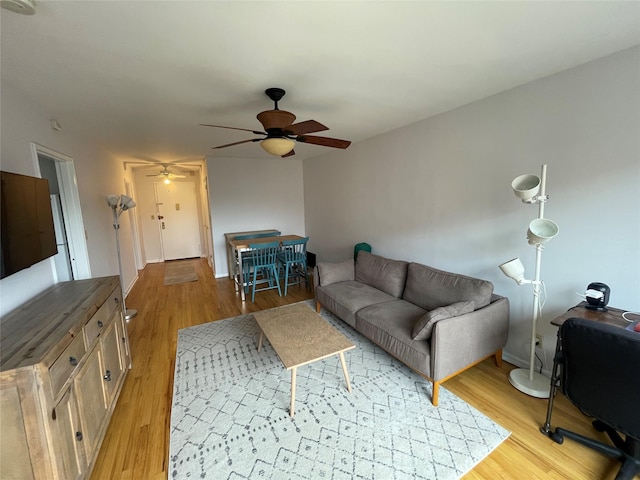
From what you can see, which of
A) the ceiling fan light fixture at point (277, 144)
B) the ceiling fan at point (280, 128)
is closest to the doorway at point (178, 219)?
the ceiling fan at point (280, 128)

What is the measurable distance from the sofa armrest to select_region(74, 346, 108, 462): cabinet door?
2207 mm

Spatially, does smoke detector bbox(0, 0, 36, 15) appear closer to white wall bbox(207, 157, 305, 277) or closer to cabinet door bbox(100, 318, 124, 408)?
cabinet door bbox(100, 318, 124, 408)

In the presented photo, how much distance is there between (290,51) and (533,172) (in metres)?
2.14

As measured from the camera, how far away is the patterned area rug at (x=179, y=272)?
5.39m

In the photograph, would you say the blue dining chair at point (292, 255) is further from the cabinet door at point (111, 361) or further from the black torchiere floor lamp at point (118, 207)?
the cabinet door at point (111, 361)

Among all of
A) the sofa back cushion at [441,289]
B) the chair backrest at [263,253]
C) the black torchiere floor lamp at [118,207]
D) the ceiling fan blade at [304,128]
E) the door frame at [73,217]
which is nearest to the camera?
the ceiling fan blade at [304,128]

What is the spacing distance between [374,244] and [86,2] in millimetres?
3669

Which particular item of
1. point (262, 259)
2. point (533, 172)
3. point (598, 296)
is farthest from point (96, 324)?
point (533, 172)

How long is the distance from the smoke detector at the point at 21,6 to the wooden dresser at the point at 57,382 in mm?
1502

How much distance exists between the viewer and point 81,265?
9.65 ft

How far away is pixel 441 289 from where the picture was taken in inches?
Result: 102

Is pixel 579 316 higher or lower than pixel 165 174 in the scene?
lower

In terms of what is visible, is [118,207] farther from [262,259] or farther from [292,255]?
[292,255]

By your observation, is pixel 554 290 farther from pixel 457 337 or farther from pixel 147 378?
pixel 147 378
